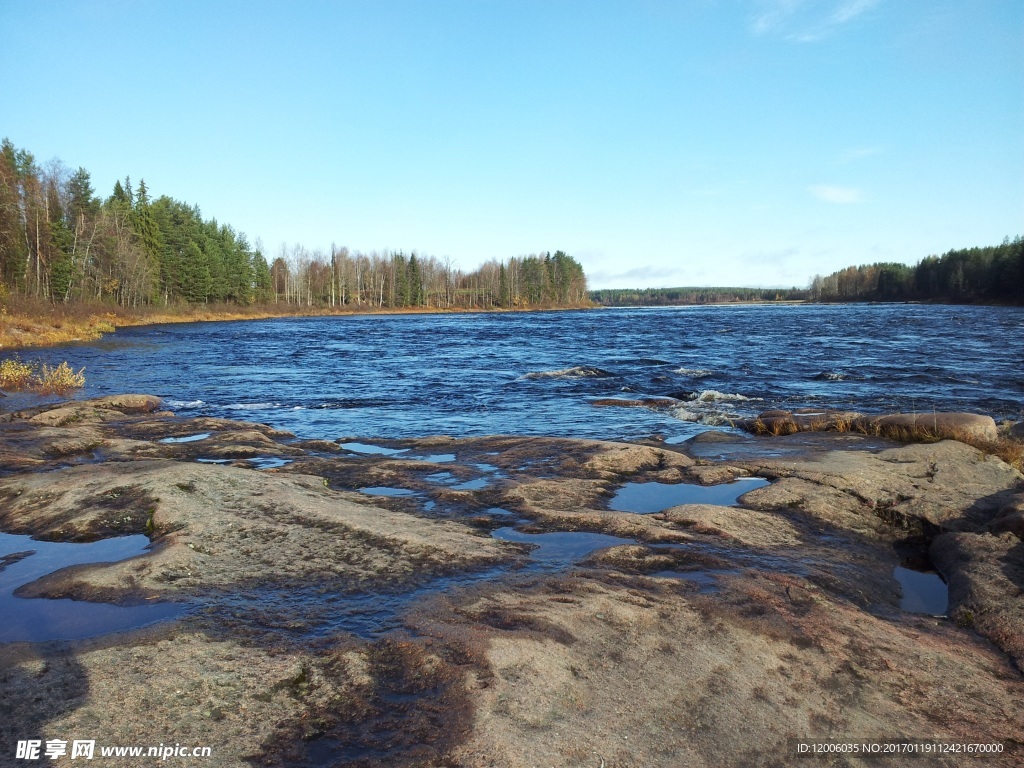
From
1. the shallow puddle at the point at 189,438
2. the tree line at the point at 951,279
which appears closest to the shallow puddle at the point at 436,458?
the shallow puddle at the point at 189,438

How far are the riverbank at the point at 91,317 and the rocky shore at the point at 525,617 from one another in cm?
3072

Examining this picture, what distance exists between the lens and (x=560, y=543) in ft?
19.9

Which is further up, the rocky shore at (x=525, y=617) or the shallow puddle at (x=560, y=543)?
the rocky shore at (x=525, y=617)

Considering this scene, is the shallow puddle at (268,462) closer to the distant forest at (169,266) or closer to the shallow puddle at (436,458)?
the shallow puddle at (436,458)

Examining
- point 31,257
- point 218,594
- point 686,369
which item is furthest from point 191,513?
point 31,257

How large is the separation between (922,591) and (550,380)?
16.6m

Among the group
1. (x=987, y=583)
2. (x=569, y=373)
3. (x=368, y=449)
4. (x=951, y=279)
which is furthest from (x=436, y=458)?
(x=951, y=279)

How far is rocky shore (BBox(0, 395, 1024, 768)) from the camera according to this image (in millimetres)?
3107

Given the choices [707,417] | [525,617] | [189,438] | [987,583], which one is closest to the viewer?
[525,617]

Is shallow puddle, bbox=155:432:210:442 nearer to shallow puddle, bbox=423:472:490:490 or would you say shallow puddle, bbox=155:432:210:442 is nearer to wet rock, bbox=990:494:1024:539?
shallow puddle, bbox=423:472:490:490

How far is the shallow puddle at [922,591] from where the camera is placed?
5.09 metres

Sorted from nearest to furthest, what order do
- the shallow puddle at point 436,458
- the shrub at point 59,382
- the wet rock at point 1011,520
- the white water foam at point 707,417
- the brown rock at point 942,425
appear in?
the wet rock at point 1011,520
the shallow puddle at point 436,458
the brown rock at point 942,425
the white water foam at point 707,417
the shrub at point 59,382

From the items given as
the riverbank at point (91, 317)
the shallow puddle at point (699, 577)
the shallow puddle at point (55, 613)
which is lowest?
the shallow puddle at point (699, 577)

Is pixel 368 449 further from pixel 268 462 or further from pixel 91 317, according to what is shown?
pixel 91 317
